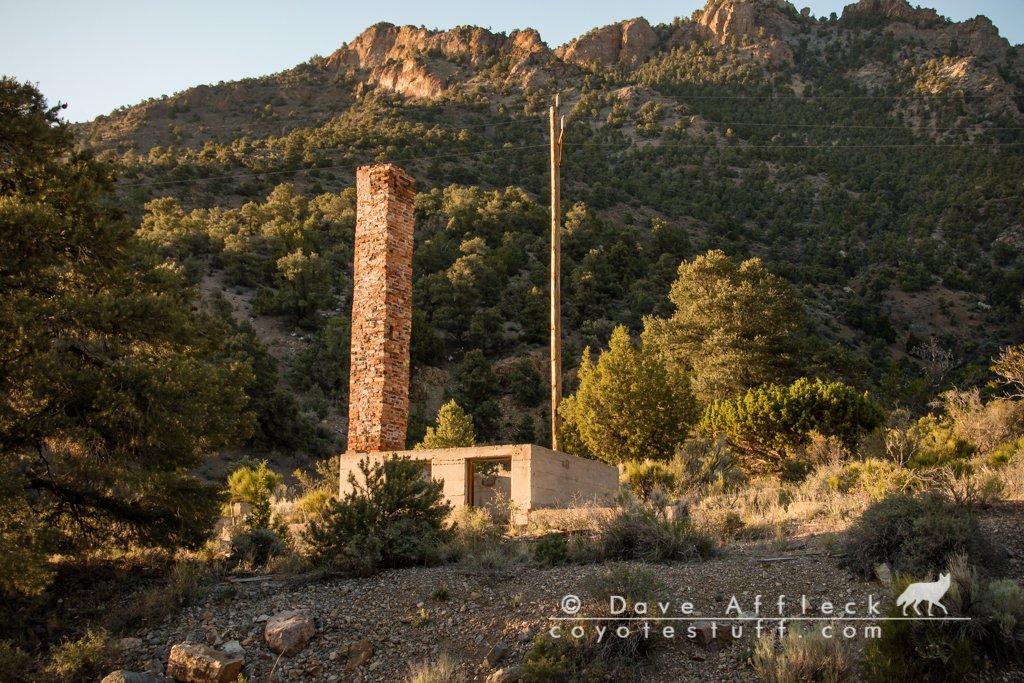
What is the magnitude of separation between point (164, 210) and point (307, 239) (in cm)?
808

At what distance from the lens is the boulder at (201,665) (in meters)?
6.24

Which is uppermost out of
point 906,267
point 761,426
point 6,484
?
point 906,267

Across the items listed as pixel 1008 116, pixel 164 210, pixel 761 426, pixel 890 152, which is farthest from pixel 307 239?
pixel 1008 116

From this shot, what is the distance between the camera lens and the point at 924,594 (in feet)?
18.8

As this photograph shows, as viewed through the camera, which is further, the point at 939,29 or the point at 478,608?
the point at 939,29

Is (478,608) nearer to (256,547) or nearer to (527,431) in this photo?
(256,547)

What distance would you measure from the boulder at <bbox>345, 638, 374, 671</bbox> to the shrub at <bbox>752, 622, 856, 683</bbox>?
3324 millimetres

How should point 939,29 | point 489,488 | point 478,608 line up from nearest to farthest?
point 478,608 → point 489,488 → point 939,29

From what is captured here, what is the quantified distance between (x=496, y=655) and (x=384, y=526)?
288cm

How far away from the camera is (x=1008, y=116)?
59.8 meters

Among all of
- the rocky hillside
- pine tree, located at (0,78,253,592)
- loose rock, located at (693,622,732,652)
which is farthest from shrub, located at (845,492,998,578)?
the rocky hillside

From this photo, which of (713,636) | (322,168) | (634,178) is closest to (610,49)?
(634,178)

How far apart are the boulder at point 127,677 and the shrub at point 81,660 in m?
0.28

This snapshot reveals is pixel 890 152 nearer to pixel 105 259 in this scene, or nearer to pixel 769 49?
pixel 769 49
